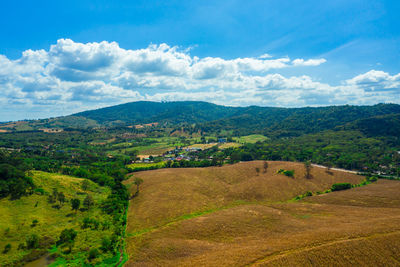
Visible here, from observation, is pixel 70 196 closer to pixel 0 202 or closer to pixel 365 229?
pixel 0 202

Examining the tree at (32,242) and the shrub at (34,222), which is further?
the shrub at (34,222)

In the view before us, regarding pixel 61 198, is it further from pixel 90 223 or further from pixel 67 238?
pixel 67 238

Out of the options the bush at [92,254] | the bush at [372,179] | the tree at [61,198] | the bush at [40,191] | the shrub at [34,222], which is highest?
the bush at [40,191]

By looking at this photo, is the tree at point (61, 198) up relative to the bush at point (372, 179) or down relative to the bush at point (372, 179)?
up

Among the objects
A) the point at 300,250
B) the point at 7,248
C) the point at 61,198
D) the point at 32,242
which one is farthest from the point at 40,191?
the point at 300,250

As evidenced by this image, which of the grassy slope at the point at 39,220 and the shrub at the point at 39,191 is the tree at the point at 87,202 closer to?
the grassy slope at the point at 39,220

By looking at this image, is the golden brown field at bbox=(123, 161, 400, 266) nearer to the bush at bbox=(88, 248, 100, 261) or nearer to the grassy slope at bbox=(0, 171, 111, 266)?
the bush at bbox=(88, 248, 100, 261)

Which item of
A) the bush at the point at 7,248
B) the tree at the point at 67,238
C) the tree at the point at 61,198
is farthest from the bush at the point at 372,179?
the bush at the point at 7,248

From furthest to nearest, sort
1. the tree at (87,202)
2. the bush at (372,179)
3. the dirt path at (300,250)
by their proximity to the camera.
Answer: the bush at (372,179)
the tree at (87,202)
the dirt path at (300,250)

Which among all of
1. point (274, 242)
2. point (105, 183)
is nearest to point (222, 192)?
point (274, 242)
